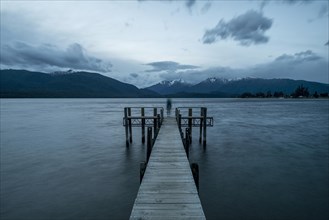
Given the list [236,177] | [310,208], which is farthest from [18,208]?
[310,208]

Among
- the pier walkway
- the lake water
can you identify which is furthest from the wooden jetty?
the lake water

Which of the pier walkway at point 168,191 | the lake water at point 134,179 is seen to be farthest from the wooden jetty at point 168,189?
the lake water at point 134,179

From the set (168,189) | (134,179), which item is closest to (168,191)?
(168,189)

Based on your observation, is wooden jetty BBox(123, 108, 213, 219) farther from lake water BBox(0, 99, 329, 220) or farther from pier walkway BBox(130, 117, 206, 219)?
lake water BBox(0, 99, 329, 220)

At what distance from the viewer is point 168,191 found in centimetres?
801

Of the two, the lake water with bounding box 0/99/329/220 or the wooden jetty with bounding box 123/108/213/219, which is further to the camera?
the lake water with bounding box 0/99/329/220

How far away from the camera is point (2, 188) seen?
14867 millimetres

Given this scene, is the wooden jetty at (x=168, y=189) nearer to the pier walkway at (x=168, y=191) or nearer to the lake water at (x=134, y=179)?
the pier walkway at (x=168, y=191)

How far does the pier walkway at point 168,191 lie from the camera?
6.68 metres

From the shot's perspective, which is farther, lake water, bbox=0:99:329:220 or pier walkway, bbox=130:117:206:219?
lake water, bbox=0:99:329:220

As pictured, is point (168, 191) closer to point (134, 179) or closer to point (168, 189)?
point (168, 189)

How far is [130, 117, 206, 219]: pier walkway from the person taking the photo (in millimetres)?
6684

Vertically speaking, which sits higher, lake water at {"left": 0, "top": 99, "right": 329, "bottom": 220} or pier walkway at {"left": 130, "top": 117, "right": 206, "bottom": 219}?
pier walkway at {"left": 130, "top": 117, "right": 206, "bottom": 219}

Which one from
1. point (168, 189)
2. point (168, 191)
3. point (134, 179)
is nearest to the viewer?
point (168, 191)
